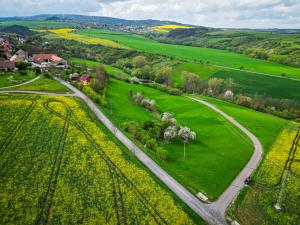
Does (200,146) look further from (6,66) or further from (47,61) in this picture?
(47,61)

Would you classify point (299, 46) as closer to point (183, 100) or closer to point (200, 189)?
point (183, 100)

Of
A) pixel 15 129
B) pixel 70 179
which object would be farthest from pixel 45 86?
pixel 70 179

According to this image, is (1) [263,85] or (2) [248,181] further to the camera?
(1) [263,85]

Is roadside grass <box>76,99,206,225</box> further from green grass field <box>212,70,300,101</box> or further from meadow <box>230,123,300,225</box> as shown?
green grass field <box>212,70,300,101</box>

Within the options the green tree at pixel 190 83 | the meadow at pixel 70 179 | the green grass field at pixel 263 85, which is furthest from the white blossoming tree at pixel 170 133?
the green tree at pixel 190 83

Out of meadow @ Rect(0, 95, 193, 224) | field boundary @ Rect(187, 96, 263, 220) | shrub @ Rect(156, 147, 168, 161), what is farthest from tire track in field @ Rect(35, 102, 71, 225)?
field boundary @ Rect(187, 96, 263, 220)

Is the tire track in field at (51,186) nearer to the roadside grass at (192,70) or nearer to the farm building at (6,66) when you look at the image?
the farm building at (6,66)

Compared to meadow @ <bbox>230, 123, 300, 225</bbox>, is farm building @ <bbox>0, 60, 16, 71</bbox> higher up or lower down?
higher up
